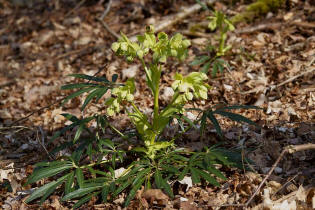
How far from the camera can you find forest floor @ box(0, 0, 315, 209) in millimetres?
2494

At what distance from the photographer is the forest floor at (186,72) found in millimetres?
2494

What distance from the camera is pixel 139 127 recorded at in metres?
2.65

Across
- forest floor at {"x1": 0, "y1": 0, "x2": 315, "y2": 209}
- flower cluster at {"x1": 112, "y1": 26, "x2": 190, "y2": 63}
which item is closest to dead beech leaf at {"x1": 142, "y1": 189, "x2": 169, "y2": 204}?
forest floor at {"x1": 0, "y1": 0, "x2": 315, "y2": 209}

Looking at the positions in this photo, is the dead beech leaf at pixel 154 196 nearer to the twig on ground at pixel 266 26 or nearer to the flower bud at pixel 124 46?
the flower bud at pixel 124 46

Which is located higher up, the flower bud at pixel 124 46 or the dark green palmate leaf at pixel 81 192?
the flower bud at pixel 124 46

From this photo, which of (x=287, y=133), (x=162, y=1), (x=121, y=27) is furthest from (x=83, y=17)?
(x=287, y=133)

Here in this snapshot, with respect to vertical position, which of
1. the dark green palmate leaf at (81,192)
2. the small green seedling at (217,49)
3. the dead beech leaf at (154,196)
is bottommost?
the dead beech leaf at (154,196)

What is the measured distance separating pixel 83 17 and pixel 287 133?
14.4 feet

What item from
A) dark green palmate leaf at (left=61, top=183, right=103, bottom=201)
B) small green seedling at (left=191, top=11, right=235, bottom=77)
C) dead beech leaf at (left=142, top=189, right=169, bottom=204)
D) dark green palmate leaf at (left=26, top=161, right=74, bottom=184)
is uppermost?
small green seedling at (left=191, top=11, right=235, bottom=77)

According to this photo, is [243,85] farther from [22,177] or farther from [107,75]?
[22,177]

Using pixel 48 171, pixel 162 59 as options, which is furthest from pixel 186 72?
pixel 48 171

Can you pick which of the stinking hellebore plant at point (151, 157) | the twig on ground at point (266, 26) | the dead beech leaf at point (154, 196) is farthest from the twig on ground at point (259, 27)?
the dead beech leaf at point (154, 196)

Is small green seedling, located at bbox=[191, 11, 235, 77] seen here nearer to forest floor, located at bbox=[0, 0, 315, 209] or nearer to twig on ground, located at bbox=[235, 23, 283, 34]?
forest floor, located at bbox=[0, 0, 315, 209]

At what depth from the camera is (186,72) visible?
417 cm
